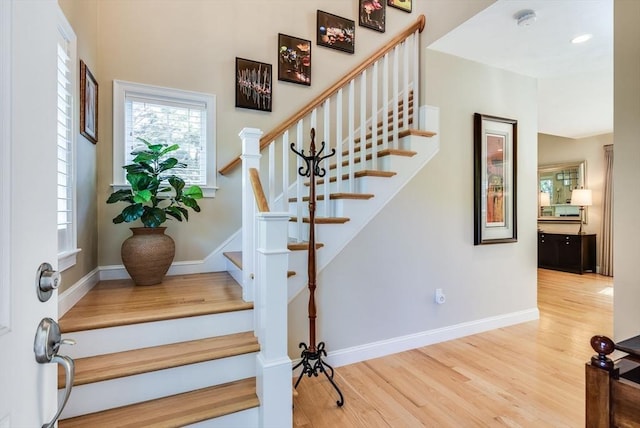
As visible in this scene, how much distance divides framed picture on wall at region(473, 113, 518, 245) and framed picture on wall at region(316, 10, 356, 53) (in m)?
1.64

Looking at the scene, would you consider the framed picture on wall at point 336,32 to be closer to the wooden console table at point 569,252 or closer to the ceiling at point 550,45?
the ceiling at point 550,45

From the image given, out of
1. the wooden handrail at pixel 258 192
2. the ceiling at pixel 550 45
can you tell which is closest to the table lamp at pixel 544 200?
the ceiling at pixel 550 45

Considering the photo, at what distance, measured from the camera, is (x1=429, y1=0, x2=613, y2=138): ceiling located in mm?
2256

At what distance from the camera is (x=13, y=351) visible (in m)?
0.52

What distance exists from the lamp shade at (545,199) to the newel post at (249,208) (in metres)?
6.85

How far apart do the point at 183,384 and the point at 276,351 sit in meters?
0.52

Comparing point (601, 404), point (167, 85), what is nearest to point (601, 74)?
point (601, 404)

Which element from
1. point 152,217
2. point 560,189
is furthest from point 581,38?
point 560,189

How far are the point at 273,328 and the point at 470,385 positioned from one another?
57.4 inches

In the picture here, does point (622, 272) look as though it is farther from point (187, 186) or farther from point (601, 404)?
point (187, 186)

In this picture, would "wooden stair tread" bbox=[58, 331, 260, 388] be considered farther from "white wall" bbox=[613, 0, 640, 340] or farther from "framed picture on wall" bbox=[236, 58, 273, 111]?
"framed picture on wall" bbox=[236, 58, 273, 111]

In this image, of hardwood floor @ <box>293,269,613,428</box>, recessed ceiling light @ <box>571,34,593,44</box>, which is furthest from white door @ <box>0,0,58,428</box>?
recessed ceiling light @ <box>571,34,593,44</box>

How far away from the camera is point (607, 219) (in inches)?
224

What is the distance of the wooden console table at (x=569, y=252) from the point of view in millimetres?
5688
